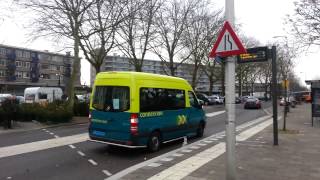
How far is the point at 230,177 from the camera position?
22.7 ft

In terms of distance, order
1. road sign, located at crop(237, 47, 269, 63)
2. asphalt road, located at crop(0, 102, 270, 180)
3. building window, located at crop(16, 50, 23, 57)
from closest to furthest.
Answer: asphalt road, located at crop(0, 102, 270, 180), road sign, located at crop(237, 47, 269, 63), building window, located at crop(16, 50, 23, 57)

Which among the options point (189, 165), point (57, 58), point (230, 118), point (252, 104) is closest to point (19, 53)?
point (57, 58)

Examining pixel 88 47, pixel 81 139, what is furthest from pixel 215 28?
pixel 81 139

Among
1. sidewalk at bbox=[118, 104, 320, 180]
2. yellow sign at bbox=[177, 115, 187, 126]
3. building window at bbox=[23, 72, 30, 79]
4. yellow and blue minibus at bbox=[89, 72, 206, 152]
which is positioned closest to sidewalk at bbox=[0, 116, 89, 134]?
yellow and blue minibus at bbox=[89, 72, 206, 152]

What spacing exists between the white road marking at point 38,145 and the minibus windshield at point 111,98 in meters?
2.24

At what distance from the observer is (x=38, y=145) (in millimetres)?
12805

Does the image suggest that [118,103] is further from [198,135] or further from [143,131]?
[198,135]

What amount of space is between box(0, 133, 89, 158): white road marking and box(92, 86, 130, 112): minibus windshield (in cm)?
224

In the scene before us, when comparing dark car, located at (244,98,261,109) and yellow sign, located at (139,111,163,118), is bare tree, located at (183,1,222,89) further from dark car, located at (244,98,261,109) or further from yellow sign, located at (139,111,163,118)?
yellow sign, located at (139,111,163,118)

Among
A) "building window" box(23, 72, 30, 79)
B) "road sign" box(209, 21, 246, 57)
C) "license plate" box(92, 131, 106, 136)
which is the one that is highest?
"building window" box(23, 72, 30, 79)

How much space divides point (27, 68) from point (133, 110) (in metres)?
102

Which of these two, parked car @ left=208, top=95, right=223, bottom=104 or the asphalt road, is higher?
parked car @ left=208, top=95, right=223, bottom=104

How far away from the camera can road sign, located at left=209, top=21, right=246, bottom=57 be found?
268 inches

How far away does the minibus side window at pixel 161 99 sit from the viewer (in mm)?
11328
